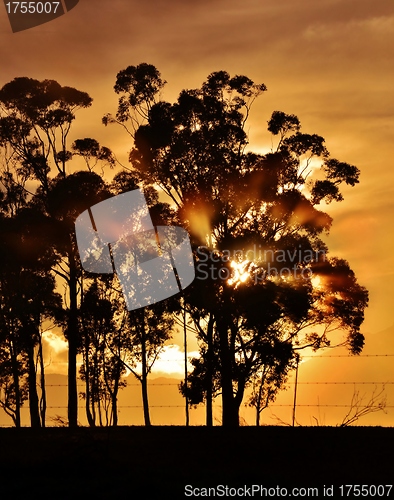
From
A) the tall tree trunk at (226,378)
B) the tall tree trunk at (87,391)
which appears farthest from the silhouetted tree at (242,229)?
the tall tree trunk at (87,391)

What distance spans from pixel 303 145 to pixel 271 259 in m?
6.07

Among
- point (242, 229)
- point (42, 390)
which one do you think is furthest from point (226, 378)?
point (42, 390)

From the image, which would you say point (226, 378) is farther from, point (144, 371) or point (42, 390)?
point (42, 390)

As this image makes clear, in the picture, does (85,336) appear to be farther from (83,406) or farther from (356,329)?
(356,329)

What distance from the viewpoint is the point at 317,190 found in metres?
38.2

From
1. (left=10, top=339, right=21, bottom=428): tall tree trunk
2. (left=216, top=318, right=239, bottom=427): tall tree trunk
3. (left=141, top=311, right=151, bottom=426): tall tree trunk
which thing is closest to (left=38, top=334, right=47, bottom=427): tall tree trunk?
(left=10, top=339, right=21, bottom=428): tall tree trunk
